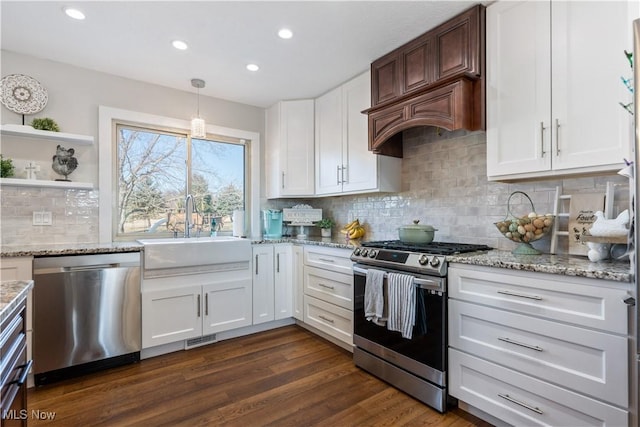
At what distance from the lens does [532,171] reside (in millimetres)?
1834

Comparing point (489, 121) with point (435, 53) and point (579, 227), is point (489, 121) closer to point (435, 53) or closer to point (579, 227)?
point (435, 53)

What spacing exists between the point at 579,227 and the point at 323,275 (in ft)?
6.19

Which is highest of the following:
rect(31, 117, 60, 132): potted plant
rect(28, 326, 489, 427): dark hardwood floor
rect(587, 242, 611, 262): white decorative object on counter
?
rect(31, 117, 60, 132): potted plant

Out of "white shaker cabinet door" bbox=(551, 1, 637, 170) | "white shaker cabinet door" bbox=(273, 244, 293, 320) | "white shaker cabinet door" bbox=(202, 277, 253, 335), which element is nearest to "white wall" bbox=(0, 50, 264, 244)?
"white shaker cabinet door" bbox=(202, 277, 253, 335)

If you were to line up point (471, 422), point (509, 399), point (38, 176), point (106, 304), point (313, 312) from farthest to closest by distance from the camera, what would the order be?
point (313, 312), point (38, 176), point (106, 304), point (471, 422), point (509, 399)

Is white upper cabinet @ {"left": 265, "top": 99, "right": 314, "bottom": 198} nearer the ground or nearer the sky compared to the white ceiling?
nearer the ground

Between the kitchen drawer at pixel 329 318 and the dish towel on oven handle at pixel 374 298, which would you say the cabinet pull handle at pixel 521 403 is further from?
the kitchen drawer at pixel 329 318

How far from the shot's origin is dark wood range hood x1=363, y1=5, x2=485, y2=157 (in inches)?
79.7

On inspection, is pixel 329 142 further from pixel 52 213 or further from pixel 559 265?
pixel 52 213

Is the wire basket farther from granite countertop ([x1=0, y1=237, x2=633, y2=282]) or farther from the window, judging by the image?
the window

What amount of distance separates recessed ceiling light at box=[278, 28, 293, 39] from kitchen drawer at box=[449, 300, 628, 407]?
210 centimetres

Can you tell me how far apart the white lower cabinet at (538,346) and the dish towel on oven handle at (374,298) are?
0.45 meters

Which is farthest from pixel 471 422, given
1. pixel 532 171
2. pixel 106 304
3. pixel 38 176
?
pixel 38 176

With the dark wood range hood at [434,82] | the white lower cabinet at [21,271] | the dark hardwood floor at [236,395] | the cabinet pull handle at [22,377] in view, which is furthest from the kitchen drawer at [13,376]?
the dark wood range hood at [434,82]
